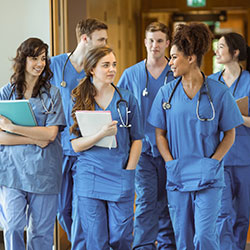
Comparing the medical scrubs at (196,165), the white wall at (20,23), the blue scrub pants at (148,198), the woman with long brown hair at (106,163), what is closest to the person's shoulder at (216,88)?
the medical scrubs at (196,165)

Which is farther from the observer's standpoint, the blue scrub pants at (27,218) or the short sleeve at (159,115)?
the short sleeve at (159,115)

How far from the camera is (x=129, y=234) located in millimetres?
2766

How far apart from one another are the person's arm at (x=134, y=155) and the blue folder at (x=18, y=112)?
1.70 ft

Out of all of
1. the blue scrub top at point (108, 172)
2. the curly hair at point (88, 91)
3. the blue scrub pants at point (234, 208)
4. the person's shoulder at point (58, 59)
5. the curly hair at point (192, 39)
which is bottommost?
the blue scrub pants at point (234, 208)

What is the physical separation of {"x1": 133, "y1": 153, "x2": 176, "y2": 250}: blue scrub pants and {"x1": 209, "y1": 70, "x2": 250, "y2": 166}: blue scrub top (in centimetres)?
43

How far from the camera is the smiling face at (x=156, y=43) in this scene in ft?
11.2

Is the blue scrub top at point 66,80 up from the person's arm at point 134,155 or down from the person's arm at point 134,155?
up

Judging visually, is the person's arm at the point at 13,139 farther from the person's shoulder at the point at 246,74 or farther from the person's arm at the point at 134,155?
the person's shoulder at the point at 246,74

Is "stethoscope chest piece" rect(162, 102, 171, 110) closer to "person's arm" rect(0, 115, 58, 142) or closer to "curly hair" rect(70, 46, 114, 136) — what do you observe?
"curly hair" rect(70, 46, 114, 136)

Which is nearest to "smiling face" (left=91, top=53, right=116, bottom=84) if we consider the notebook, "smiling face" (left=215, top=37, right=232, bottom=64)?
the notebook

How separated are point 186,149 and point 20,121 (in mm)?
Answer: 855

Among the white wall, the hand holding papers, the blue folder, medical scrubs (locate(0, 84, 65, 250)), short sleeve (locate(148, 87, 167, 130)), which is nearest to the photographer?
the blue folder

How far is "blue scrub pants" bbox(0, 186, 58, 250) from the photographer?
2732mm

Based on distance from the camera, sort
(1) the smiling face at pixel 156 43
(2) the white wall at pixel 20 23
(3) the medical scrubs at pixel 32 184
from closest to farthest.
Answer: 1. (3) the medical scrubs at pixel 32 184
2. (1) the smiling face at pixel 156 43
3. (2) the white wall at pixel 20 23
